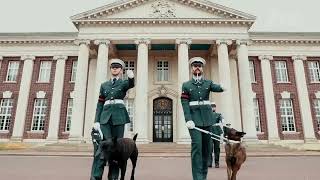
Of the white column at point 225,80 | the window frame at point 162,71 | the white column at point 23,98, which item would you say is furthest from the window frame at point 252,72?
the white column at point 23,98

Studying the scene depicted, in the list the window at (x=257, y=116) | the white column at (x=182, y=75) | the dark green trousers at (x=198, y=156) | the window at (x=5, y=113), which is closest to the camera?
the dark green trousers at (x=198, y=156)

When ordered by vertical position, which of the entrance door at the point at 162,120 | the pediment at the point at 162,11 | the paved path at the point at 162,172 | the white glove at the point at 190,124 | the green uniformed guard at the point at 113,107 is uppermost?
the pediment at the point at 162,11

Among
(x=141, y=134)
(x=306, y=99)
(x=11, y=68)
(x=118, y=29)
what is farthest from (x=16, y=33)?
(x=306, y=99)

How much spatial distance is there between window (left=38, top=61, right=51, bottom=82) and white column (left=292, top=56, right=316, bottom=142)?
23.5 meters

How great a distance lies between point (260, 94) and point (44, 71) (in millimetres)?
20606

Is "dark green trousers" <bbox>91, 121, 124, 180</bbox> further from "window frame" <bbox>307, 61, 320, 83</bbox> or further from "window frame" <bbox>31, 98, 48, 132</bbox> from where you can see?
"window frame" <bbox>307, 61, 320, 83</bbox>

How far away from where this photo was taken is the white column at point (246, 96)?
22906mm

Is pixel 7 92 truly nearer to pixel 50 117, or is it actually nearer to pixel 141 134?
pixel 50 117

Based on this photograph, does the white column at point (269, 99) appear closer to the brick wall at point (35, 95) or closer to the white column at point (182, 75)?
the white column at point (182, 75)

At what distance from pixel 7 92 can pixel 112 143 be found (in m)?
27.0

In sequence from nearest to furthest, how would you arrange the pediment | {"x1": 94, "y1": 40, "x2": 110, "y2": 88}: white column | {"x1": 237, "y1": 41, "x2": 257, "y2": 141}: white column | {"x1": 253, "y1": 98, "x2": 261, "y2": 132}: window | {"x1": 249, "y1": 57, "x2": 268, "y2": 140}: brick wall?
1. {"x1": 237, "y1": 41, "x2": 257, "y2": 141}: white column
2. {"x1": 94, "y1": 40, "x2": 110, "y2": 88}: white column
3. the pediment
4. {"x1": 249, "y1": 57, "x2": 268, "y2": 140}: brick wall
5. {"x1": 253, "y1": 98, "x2": 261, "y2": 132}: window

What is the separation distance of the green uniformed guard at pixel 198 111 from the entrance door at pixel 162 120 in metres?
21.4

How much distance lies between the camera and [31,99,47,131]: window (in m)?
27.1

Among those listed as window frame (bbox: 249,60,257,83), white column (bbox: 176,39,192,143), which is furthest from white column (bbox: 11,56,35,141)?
window frame (bbox: 249,60,257,83)
